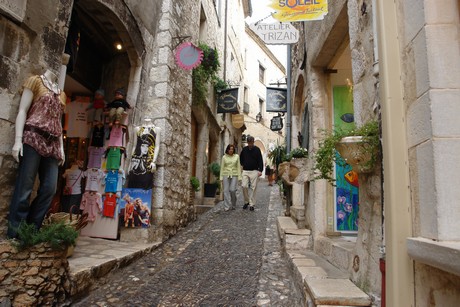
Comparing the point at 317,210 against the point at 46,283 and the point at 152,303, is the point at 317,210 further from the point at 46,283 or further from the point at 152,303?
the point at 46,283

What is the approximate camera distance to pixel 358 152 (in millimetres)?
1979

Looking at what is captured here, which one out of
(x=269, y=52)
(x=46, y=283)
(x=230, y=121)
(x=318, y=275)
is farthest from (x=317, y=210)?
(x=269, y=52)

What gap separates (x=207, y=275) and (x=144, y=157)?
2022 mm

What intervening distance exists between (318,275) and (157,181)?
9.37 ft

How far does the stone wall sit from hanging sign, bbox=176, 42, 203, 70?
3.42m

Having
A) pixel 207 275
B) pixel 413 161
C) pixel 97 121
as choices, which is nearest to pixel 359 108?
pixel 413 161

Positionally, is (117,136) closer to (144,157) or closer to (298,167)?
(144,157)

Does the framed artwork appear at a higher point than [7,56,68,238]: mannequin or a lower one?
lower

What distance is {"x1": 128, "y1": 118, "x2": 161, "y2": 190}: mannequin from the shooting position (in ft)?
14.2

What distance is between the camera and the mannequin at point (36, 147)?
2326mm

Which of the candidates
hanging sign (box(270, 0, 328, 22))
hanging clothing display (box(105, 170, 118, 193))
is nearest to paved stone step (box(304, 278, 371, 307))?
hanging sign (box(270, 0, 328, 22))

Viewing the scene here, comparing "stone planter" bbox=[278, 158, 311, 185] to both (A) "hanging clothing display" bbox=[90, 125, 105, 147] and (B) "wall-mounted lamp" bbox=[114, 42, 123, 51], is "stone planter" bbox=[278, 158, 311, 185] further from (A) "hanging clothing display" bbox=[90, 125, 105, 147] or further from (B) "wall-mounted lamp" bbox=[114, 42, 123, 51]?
(B) "wall-mounted lamp" bbox=[114, 42, 123, 51]

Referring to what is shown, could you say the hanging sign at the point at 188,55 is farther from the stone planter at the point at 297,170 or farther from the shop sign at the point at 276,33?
the stone planter at the point at 297,170

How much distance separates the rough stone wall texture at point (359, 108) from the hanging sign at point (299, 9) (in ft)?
0.38
